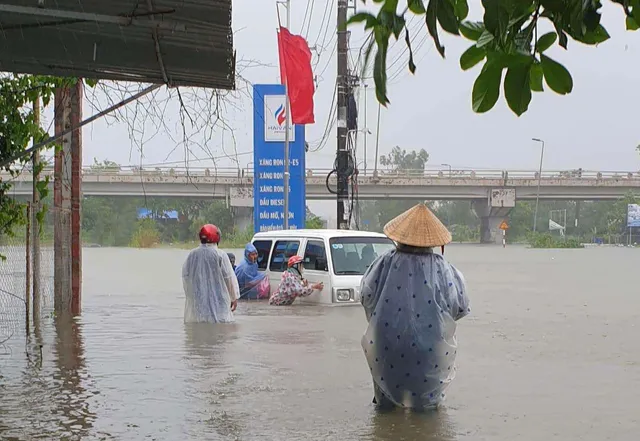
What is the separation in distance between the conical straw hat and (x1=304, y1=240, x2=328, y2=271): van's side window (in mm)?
9259

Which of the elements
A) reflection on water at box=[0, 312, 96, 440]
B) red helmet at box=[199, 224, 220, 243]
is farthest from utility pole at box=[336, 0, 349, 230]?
reflection on water at box=[0, 312, 96, 440]

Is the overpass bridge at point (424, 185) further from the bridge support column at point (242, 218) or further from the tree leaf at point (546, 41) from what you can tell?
the tree leaf at point (546, 41)

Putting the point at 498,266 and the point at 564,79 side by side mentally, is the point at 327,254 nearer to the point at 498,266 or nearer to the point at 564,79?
the point at 564,79

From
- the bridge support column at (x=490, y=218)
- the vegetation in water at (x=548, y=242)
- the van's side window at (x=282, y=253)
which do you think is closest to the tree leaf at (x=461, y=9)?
the van's side window at (x=282, y=253)

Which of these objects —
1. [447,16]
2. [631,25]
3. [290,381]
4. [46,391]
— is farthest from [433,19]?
[290,381]

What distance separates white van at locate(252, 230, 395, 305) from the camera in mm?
16875

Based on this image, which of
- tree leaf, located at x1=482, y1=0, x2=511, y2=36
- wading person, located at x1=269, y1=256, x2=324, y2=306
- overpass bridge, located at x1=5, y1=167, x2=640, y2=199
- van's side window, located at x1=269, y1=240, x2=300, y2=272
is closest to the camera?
tree leaf, located at x1=482, y1=0, x2=511, y2=36

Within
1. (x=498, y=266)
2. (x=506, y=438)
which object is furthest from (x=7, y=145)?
(x=498, y=266)

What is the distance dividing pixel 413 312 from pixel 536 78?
4586 millimetres

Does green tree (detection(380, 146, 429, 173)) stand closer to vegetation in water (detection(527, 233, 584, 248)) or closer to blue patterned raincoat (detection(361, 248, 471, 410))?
vegetation in water (detection(527, 233, 584, 248))

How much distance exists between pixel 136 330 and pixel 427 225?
8203 mm

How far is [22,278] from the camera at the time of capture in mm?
14750

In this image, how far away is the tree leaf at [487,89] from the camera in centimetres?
301

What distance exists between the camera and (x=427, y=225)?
25.5 feet
